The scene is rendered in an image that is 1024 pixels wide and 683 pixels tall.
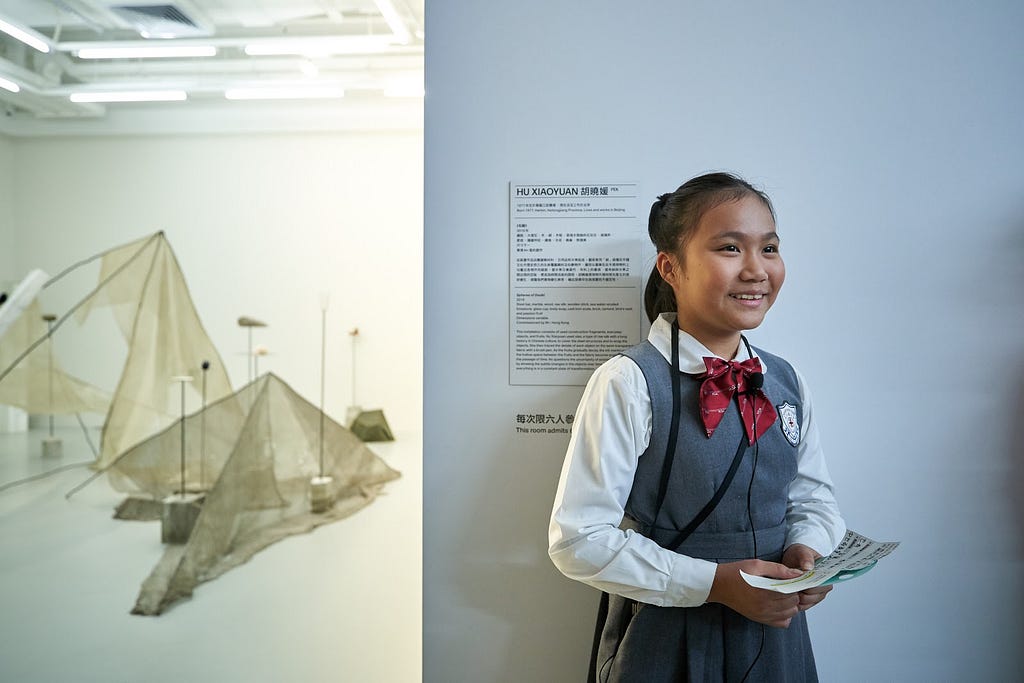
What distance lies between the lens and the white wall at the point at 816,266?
130cm

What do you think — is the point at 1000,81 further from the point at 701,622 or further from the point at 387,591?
the point at 387,591

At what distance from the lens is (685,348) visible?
1.06 meters

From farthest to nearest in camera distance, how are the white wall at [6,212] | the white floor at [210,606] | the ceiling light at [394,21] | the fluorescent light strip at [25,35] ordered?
the white wall at [6,212]
the fluorescent light strip at [25,35]
the ceiling light at [394,21]
the white floor at [210,606]

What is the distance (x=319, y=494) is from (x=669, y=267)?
343 cm

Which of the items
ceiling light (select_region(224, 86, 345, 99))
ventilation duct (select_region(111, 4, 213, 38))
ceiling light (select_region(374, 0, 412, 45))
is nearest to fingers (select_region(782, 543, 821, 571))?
ceiling light (select_region(374, 0, 412, 45))

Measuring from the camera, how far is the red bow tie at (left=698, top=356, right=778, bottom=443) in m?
1.01

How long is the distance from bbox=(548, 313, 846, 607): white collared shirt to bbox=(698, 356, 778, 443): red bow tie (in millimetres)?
34

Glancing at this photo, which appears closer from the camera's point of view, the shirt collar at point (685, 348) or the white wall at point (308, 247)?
the shirt collar at point (685, 348)

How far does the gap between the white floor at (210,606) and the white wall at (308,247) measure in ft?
6.62

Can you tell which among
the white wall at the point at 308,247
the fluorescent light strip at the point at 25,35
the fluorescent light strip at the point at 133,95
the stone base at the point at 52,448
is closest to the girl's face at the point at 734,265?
the white wall at the point at 308,247

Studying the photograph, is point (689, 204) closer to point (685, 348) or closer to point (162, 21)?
point (685, 348)

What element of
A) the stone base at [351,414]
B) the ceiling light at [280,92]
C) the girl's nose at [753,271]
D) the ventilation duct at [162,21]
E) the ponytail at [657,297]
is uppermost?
the ventilation duct at [162,21]

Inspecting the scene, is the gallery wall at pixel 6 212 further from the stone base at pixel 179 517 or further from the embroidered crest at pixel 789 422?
the embroidered crest at pixel 789 422

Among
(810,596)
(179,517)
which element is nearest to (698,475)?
(810,596)
